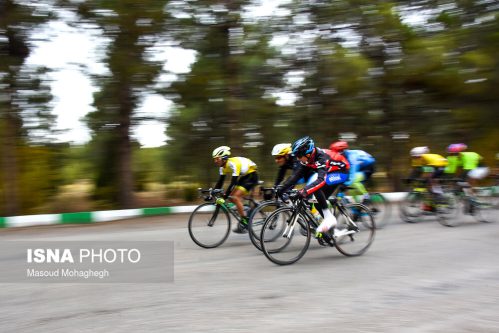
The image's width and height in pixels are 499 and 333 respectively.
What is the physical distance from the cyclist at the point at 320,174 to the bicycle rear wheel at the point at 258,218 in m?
0.52

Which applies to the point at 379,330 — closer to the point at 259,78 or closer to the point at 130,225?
the point at 130,225

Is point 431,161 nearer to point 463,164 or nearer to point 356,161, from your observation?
point 463,164

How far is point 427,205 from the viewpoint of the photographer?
10766 millimetres

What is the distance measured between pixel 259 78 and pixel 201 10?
329 cm

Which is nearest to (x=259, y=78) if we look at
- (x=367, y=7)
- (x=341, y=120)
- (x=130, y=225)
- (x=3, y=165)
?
(x=341, y=120)

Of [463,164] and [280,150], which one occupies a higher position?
[280,150]

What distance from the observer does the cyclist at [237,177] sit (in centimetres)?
857

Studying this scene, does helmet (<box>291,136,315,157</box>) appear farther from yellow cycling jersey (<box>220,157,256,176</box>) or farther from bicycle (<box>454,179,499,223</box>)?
bicycle (<box>454,179,499,223</box>)

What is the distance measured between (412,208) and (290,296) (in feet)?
21.8

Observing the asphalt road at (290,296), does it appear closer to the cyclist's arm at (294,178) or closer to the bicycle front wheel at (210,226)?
the bicycle front wheel at (210,226)

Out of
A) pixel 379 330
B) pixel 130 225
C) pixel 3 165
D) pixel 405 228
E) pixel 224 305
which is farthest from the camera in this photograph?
pixel 3 165

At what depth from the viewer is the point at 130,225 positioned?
11539 millimetres

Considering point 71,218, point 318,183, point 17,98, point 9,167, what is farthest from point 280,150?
point 9,167

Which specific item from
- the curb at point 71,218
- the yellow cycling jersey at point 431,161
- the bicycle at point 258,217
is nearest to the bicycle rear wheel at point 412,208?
the curb at point 71,218
